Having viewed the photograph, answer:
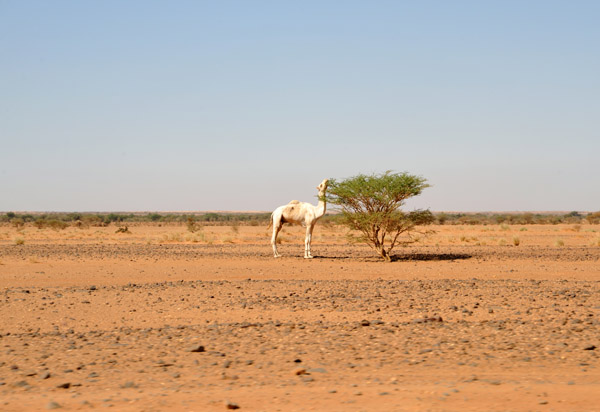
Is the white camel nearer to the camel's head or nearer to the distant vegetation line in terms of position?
the camel's head

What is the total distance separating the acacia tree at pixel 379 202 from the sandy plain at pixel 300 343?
5.93 m

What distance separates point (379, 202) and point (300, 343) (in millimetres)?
16458

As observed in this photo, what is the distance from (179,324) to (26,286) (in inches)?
303

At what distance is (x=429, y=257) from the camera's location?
2770 cm

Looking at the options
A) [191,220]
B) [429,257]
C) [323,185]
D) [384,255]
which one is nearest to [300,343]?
[384,255]

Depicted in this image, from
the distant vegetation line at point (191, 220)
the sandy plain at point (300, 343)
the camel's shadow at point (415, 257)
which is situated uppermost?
the distant vegetation line at point (191, 220)

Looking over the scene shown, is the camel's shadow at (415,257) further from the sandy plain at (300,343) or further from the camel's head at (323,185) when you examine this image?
the sandy plain at (300,343)

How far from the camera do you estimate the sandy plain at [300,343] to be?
286 inches

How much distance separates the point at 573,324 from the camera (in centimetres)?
1142

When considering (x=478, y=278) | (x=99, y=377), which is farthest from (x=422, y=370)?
Result: (x=478, y=278)

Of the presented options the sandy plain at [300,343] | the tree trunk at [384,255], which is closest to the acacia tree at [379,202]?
the tree trunk at [384,255]

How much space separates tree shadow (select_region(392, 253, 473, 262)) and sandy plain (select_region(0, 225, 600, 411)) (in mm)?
6672

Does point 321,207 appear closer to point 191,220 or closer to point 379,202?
point 379,202

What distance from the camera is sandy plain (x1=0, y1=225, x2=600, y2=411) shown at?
7.25 m
